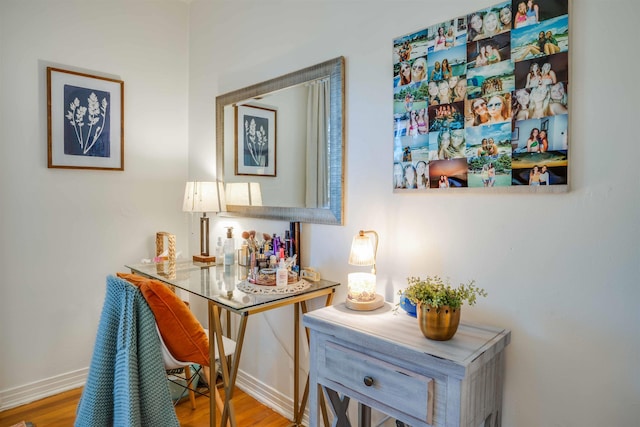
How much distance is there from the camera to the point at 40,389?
8.04 feet

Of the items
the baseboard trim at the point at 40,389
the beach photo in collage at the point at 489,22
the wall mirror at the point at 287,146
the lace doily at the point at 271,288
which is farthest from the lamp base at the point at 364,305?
the baseboard trim at the point at 40,389

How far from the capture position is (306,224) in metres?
2.17

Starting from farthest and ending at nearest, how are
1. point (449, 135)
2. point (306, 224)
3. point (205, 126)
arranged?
point (205, 126), point (306, 224), point (449, 135)

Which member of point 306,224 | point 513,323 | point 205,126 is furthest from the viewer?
point 205,126

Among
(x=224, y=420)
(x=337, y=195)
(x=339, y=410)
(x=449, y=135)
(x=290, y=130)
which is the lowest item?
(x=224, y=420)

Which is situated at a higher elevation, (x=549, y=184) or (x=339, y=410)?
(x=549, y=184)

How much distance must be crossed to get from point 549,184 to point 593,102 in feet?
0.91

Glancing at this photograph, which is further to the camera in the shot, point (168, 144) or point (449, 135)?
point (168, 144)

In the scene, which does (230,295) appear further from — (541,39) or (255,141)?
(541,39)

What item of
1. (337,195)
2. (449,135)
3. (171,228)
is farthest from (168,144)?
(449,135)

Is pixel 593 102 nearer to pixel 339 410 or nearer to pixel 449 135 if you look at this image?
pixel 449 135

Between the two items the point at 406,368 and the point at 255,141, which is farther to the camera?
the point at 255,141

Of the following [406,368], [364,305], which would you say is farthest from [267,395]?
[406,368]

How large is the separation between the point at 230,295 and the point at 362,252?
0.60 m
